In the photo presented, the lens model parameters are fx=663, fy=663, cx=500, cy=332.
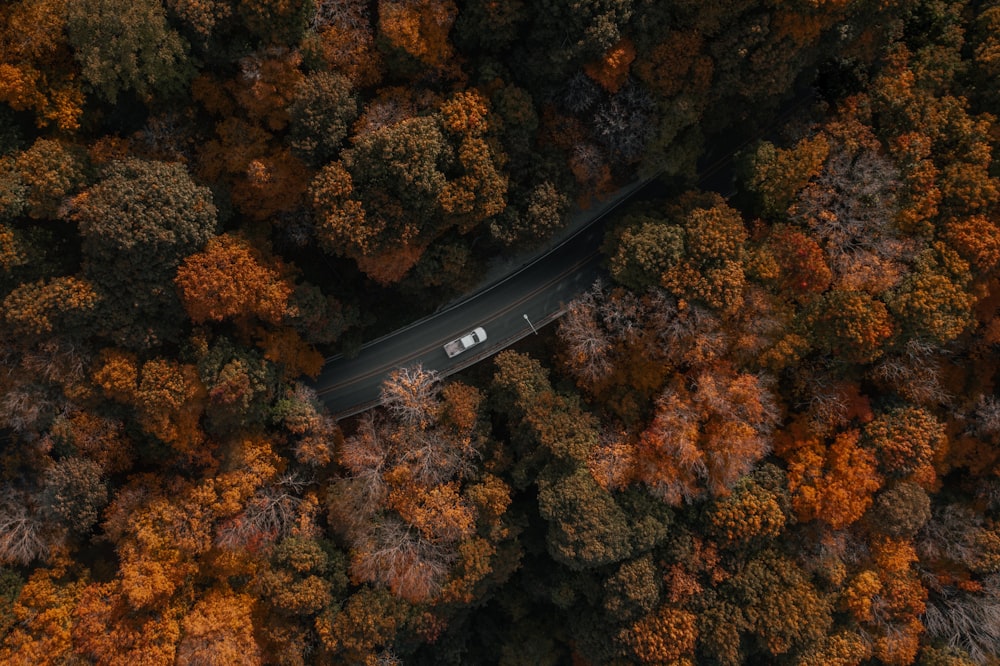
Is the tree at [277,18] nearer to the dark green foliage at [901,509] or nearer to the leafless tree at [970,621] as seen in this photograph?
the dark green foliage at [901,509]

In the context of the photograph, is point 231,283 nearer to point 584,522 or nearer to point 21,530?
point 21,530

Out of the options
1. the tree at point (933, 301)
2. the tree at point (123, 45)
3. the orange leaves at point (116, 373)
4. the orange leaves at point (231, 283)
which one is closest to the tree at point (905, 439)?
the tree at point (933, 301)

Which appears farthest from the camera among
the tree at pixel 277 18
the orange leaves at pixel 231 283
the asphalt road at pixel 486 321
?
the asphalt road at pixel 486 321

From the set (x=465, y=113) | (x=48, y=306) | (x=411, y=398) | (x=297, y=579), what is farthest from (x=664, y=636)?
(x=48, y=306)

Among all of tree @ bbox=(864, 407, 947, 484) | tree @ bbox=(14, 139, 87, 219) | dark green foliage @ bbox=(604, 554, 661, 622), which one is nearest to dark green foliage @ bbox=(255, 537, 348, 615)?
dark green foliage @ bbox=(604, 554, 661, 622)

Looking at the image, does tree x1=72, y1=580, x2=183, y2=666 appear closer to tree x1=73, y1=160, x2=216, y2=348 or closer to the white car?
tree x1=73, y1=160, x2=216, y2=348

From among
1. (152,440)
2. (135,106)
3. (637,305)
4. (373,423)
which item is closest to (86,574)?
(152,440)
